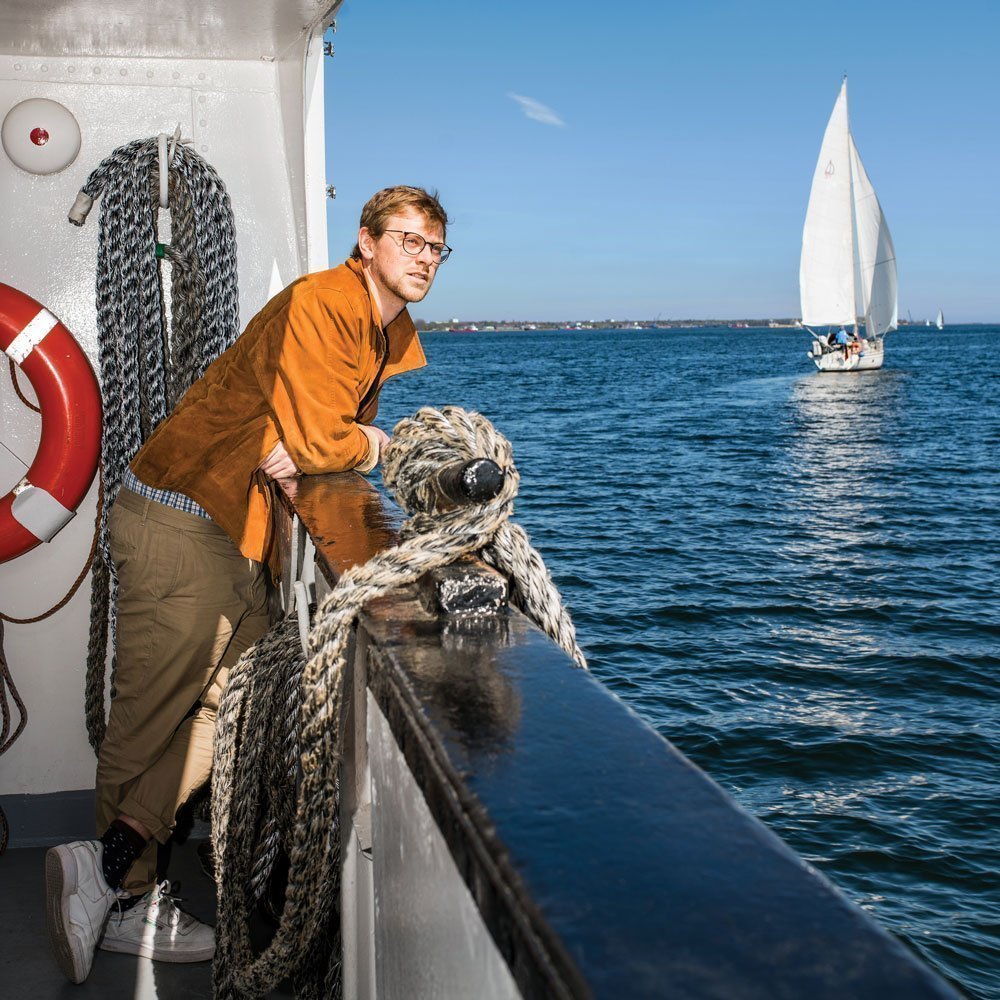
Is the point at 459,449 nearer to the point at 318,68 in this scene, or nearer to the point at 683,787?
the point at 683,787

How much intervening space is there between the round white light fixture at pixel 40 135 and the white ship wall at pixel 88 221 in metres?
0.06

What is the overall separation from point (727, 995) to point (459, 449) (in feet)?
3.68

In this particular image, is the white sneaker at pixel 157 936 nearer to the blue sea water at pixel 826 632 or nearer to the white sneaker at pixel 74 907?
the white sneaker at pixel 74 907

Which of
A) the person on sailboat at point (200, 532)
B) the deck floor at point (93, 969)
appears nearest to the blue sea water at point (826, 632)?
the deck floor at point (93, 969)

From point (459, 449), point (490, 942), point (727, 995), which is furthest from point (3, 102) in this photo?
point (727, 995)

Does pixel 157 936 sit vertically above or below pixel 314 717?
below

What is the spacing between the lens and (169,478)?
2494 mm

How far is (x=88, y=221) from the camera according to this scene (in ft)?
11.0

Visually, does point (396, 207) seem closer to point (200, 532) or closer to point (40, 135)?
point (200, 532)

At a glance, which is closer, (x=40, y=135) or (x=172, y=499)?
(x=172, y=499)

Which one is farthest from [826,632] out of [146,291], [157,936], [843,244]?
[843,244]

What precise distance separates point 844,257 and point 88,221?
53.4 metres

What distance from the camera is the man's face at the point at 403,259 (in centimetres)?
231

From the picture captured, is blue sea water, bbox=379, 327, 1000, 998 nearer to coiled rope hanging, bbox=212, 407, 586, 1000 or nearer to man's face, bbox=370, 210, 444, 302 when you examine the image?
coiled rope hanging, bbox=212, 407, 586, 1000
